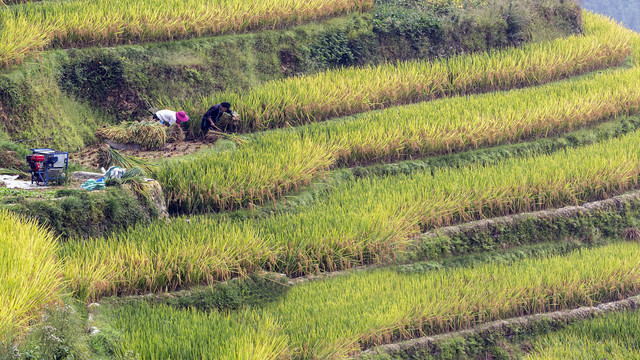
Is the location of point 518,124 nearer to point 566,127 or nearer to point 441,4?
point 566,127

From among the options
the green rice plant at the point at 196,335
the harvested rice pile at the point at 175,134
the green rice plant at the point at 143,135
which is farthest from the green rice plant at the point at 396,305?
the harvested rice pile at the point at 175,134

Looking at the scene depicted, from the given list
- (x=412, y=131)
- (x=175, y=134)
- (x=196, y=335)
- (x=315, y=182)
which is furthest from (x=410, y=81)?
(x=196, y=335)

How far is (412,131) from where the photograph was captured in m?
9.89

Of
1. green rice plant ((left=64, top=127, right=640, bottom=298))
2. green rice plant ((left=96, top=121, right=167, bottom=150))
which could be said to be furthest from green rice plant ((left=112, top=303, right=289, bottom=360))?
green rice plant ((left=96, top=121, right=167, bottom=150))

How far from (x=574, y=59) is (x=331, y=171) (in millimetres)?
5926

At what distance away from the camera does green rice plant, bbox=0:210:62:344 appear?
477 centimetres

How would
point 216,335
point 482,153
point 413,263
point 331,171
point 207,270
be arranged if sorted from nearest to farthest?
point 216,335, point 207,270, point 413,263, point 331,171, point 482,153

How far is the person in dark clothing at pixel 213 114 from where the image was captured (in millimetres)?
9609

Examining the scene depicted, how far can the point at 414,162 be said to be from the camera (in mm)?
9688

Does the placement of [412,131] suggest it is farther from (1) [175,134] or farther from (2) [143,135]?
(2) [143,135]

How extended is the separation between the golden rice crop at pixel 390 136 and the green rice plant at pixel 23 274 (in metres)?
2.24

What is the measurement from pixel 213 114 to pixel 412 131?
107 inches

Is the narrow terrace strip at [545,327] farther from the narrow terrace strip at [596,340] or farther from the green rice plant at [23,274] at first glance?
the green rice plant at [23,274]

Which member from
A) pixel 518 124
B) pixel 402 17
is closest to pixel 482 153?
pixel 518 124
